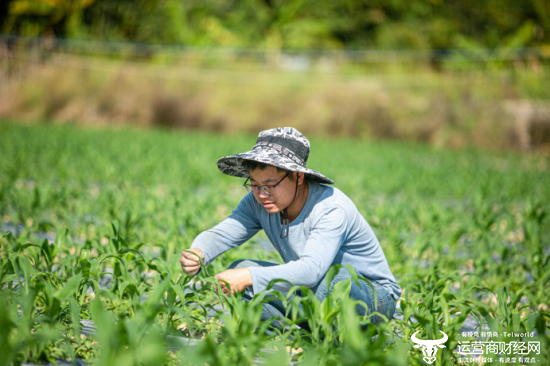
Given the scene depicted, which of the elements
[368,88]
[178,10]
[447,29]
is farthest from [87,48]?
[447,29]

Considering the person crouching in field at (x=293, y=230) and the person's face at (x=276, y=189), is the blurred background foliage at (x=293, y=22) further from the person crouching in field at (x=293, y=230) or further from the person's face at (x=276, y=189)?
the person's face at (x=276, y=189)

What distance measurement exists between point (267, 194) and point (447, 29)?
996 inches

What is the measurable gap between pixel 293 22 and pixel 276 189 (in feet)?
76.5

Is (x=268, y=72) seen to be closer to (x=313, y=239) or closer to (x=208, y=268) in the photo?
(x=208, y=268)

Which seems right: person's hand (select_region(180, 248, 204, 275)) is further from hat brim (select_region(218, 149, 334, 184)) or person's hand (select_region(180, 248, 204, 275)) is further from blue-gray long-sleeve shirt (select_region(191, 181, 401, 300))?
hat brim (select_region(218, 149, 334, 184))

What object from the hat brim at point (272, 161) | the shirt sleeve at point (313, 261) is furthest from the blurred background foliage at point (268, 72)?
the shirt sleeve at point (313, 261)

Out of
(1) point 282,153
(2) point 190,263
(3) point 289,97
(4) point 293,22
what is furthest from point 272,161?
(4) point 293,22

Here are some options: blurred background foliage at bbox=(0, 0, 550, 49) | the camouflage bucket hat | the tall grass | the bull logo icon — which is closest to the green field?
the bull logo icon

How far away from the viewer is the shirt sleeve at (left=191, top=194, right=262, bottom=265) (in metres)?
2.39

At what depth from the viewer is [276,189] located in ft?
7.16

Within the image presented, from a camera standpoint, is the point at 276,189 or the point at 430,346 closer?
the point at 430,346

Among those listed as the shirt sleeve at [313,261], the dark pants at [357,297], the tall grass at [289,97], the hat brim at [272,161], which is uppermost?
the tall grass at [289,97]

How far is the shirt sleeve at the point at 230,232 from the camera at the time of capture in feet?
7.83

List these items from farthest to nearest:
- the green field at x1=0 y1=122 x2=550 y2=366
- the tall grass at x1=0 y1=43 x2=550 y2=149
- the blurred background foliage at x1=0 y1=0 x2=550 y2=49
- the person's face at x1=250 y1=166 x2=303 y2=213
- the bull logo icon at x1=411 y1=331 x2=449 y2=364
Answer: the blurred background foliage at x1=0 y1=0 x2=550 y2=49 → the tall grass at x1=0 y1=43 x2=550 y2=149 → the person's face at x1=250 y1=166 x2=303 y2=213 → the bull logo icon at x1=411 y1=331 x2=449 y2=364 → the green field at x1=0 y1=122 x2=550 y2=366
